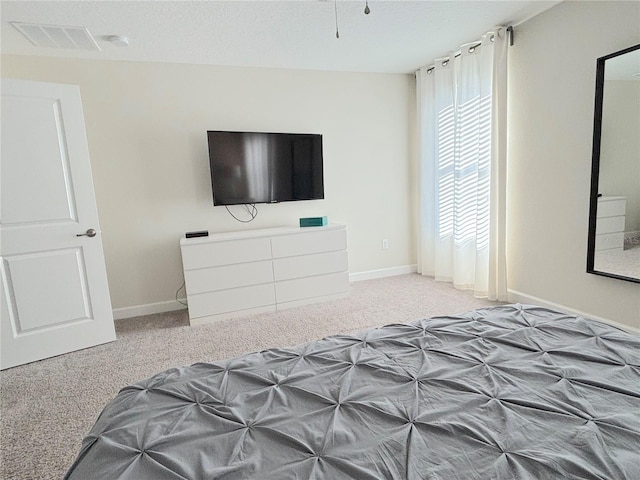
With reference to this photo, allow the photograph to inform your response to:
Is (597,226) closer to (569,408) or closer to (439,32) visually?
(439,32)

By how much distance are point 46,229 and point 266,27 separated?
2243 millimetres

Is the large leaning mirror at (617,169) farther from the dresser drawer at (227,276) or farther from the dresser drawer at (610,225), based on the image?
the dresser drawer at (227,276)

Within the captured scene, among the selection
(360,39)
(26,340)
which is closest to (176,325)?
(26,340)

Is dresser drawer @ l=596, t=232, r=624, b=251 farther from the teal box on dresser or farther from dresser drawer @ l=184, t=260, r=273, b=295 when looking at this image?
Result: dresser drawer @ l=184, t=260, r=273, b=295

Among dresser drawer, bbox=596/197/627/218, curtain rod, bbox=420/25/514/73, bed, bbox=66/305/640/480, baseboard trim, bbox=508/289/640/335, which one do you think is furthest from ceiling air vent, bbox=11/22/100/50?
baseboard trim, bbox=508/289/640/335

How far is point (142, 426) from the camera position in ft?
3.01

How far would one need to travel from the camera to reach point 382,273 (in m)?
4.53

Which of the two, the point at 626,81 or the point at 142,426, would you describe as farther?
the point at 626,81

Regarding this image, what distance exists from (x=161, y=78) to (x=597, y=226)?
3.88m

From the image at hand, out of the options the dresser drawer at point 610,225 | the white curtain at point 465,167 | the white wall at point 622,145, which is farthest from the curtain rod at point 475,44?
the dresser drawer at point 610,225

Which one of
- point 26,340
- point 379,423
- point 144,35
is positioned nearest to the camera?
point 379,423

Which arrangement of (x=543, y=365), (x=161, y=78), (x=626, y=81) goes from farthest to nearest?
(x=161, y=78) → (x=626, y=81) → (x=543, y=365)

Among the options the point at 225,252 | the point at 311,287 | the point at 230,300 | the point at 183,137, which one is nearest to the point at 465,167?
the point at 311,287

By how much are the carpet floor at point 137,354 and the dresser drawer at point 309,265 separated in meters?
0.33
